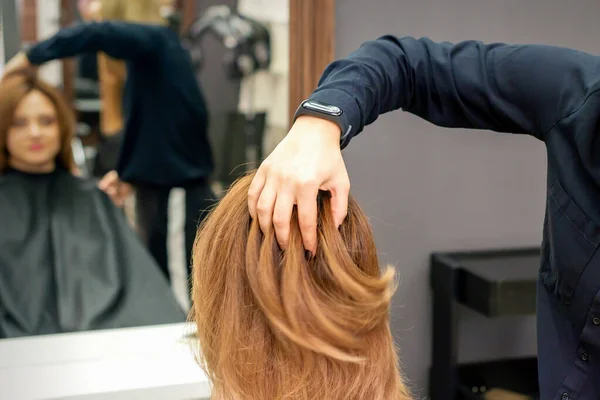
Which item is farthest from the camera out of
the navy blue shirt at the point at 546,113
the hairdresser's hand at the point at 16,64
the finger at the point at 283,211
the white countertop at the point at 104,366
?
the hairdresser's hand at the point at 16,64

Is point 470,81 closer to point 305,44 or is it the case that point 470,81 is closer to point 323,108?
point 323,108

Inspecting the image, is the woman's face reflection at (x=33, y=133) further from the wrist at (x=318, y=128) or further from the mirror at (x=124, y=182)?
the wrist at (x=318, y=128)

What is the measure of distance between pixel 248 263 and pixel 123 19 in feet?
5.01

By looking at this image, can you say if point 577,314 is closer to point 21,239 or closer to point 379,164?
point 379,164

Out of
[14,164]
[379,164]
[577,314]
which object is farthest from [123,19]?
[577,314]

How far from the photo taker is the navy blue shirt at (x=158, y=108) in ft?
7.08

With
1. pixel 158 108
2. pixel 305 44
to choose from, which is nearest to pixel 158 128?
pixel 158 108

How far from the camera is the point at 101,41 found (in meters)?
2.10

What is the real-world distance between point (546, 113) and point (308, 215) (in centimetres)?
48

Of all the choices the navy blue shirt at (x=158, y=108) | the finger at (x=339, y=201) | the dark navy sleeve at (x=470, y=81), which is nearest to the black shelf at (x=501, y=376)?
the navy blue shirt at (x=158, y=108)

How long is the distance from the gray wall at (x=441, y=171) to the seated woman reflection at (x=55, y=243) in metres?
0.80

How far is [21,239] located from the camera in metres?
2.12

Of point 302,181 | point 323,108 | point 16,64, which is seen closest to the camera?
point 302,181

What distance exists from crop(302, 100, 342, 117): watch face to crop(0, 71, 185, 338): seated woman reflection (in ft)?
4.51
